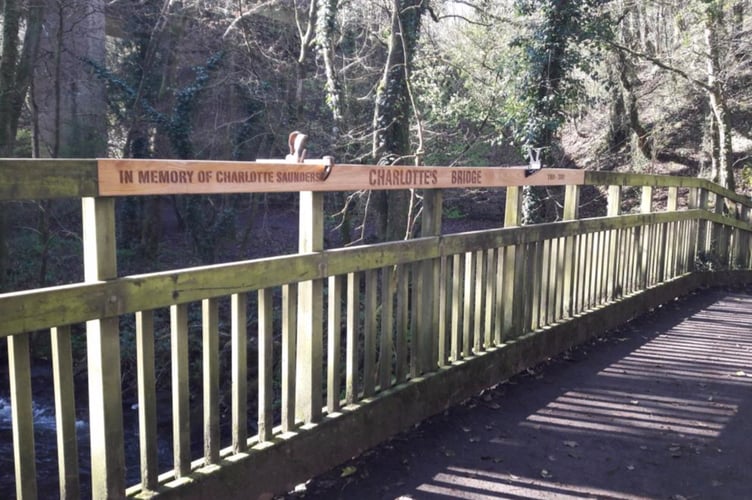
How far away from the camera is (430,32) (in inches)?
566

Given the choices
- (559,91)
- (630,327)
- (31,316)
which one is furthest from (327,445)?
(559,91)

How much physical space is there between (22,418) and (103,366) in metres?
0.32

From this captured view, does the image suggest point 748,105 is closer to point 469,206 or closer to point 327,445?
point 469,206

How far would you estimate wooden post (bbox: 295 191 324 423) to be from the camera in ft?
11.3

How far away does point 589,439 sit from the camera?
167 inches

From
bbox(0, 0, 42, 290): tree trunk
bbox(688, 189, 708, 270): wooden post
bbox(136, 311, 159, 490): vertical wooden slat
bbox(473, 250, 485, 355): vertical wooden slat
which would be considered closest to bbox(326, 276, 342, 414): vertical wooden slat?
bbox(136, 311, 159, 490): vertical wooden slat

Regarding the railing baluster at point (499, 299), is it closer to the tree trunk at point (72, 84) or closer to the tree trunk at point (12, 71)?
the tree trunk at point (12, 71)

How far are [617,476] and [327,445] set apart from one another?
1.60 meters

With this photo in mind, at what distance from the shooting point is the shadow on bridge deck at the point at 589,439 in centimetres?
360

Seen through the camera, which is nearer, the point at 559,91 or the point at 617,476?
the point at 617,476

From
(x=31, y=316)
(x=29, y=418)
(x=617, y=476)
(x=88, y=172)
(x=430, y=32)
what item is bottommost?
(x=617, y=476)

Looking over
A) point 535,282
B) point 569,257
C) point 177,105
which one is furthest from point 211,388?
point 177,105

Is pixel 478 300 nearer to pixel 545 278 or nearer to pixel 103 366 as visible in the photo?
pixel 545 278

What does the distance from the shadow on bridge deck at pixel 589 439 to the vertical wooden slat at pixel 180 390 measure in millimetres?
733
